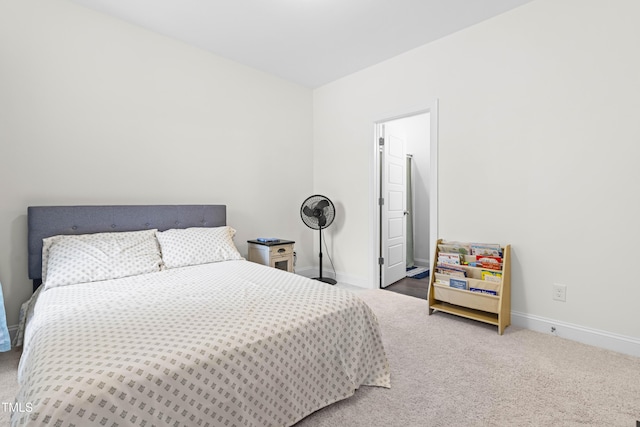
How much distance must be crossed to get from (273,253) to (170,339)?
2.13m

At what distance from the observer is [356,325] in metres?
1.74

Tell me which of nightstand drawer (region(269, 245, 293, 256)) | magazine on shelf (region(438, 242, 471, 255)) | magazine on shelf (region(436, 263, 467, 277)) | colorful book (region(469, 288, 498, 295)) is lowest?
colorful book (region(469, 288, 498, 295))

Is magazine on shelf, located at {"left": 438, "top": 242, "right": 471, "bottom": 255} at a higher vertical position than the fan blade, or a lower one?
lower

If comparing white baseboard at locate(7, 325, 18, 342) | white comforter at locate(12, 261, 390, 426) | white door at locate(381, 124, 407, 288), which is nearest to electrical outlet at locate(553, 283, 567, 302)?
white comforter at locate(12, 261, 390, 426)

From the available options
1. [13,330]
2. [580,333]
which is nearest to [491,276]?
[580,333]

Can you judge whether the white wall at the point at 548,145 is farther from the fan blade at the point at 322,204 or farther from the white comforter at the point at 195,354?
the white comforter at the point at 195,354

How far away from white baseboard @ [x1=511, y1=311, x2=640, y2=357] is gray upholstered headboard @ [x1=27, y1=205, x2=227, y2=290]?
9.86ft

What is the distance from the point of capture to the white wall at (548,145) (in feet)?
7.06

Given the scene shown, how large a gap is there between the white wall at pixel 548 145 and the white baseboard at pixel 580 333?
40 mm

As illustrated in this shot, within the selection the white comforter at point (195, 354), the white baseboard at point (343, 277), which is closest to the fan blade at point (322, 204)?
the white baseboard at point (343, 277)

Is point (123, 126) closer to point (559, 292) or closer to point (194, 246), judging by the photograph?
point (194, 246)

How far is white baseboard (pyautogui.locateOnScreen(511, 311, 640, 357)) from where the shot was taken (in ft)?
6.99

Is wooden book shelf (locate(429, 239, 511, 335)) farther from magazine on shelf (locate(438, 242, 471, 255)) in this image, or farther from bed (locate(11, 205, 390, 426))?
bed (locate(11, 205, 390, 426))

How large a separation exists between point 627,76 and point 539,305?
1.79 m
